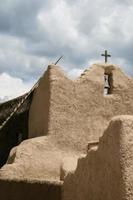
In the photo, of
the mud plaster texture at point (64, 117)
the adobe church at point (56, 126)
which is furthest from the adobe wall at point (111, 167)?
the mud plaster texture at point (64, 117)

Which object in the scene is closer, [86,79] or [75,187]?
[75,187]

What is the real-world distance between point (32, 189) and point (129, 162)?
322 cm

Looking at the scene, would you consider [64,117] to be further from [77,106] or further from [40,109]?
[40,109]

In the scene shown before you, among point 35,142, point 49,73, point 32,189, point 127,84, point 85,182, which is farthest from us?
point 127,84

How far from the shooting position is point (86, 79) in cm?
1342

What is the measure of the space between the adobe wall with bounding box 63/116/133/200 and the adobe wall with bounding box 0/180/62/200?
777mm

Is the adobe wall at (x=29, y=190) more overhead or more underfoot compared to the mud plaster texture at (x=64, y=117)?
more underfoot

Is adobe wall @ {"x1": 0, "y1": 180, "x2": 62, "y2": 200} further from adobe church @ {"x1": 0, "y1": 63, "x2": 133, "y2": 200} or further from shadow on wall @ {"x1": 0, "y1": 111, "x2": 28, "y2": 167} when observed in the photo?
shadow on wall @ {"x1": 0, "y1": 111, "x2": 28, "y2": 167}

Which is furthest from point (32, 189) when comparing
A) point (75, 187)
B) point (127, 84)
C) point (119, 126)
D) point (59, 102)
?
point (127, 84)

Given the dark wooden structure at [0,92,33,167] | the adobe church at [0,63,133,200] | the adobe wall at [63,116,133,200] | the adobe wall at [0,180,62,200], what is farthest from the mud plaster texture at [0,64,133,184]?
the adobe wall at [63,116,133,200]

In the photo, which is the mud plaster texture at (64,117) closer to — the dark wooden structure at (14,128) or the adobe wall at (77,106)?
the adobe wall at (77,106)

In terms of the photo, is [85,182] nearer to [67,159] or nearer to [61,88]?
[67,159]

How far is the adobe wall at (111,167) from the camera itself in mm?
6000

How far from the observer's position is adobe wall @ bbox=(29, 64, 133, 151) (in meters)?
12.6
